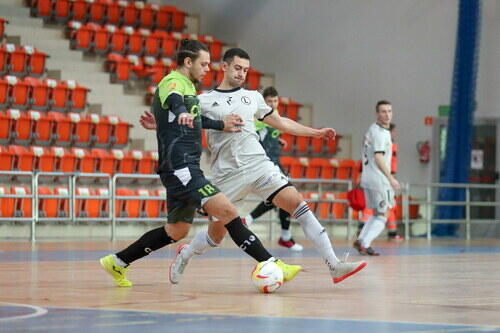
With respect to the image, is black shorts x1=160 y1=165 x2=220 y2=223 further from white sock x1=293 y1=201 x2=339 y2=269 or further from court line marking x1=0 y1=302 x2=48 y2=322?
court line marking x1=0 y1=302 x2=48 y2=322

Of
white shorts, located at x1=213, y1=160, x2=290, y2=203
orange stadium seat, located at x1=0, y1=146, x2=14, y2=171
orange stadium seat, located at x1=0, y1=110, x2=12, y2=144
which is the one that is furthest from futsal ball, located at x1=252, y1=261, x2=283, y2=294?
orange stadium seat, located at x1=0, y1=110, x2=12, y2=144

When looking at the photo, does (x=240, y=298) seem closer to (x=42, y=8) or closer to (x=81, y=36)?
(x=81, y=36)

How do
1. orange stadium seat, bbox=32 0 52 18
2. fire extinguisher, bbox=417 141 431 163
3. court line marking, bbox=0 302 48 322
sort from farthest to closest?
orange stadium seat, bbox=32 0 52 18
fire extinguisher, bbox=417 141 431 163
court line marking, bbox=0 302 48 322

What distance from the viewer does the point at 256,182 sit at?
329 inches

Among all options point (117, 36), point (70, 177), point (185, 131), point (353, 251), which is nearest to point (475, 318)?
point (185, 131)

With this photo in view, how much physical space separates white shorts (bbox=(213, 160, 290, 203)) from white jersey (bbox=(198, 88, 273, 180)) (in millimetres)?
45

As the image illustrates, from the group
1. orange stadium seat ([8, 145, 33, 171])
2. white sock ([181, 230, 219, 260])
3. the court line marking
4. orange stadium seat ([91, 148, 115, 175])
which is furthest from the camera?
orange stadium seat ([91, 148, 115, 175])

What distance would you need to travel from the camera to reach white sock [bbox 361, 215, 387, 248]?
1381 cm

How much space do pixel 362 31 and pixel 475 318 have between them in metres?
18.8

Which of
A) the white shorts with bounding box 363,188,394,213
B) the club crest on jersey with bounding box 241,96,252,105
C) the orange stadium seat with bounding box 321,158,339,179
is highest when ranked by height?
the club crest on jersey with bounding box 241,96,252,105

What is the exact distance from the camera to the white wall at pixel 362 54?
22.9 m

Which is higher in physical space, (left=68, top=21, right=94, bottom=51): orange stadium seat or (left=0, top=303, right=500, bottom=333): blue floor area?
(left=68, top=21, right=94, bottom=51): orange stadium seat

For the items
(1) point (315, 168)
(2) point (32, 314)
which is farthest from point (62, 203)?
(2) point (32, 314)

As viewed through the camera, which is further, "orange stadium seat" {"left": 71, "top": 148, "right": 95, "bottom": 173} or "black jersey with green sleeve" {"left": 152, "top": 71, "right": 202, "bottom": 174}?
"orange stadium seat" {"left": 71, "top": 148, "right": 95, "bottom": 173}
